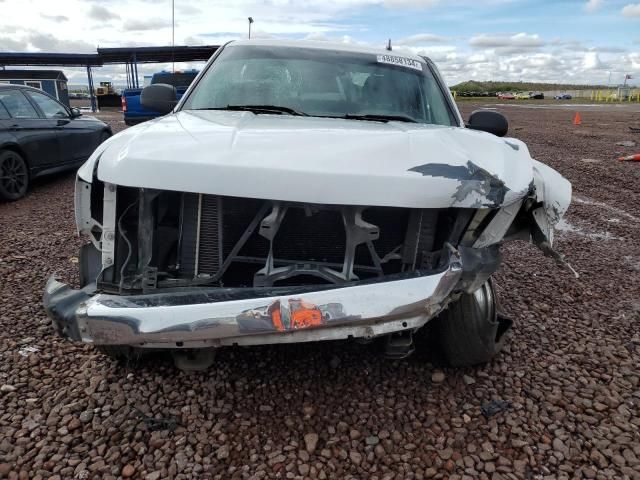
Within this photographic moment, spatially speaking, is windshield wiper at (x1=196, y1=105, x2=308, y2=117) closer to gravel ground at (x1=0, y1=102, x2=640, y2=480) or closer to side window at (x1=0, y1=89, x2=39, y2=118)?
gravel ground at (x1=0, y1=102, x2=640, y2=480)

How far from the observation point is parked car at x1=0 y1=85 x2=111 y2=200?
21.9 feet

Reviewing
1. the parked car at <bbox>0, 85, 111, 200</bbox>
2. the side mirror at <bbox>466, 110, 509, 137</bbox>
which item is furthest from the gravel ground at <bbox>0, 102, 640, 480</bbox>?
the parked car at <bbox>0, 85, 111, 200</bbox>

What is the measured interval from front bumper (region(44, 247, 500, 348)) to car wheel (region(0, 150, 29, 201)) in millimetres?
5514

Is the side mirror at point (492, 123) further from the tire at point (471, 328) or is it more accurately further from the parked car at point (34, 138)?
the parked car at point (34, 138)

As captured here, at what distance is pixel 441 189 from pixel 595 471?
4.49ft

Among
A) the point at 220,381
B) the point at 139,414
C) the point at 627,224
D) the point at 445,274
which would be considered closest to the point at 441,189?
the point at 445,274

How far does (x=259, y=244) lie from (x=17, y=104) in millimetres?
6196

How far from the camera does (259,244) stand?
8.19ft

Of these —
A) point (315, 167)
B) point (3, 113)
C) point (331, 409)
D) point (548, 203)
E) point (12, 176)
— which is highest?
point (315, 167)

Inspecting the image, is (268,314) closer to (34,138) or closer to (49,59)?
(34,138)

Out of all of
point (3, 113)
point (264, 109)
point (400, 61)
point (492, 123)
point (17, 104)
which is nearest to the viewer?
point (264, 109)

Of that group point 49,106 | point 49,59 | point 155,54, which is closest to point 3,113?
point 49,106

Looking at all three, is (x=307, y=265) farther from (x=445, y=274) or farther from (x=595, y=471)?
(x=595, y=471)

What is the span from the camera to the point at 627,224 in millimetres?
5992
